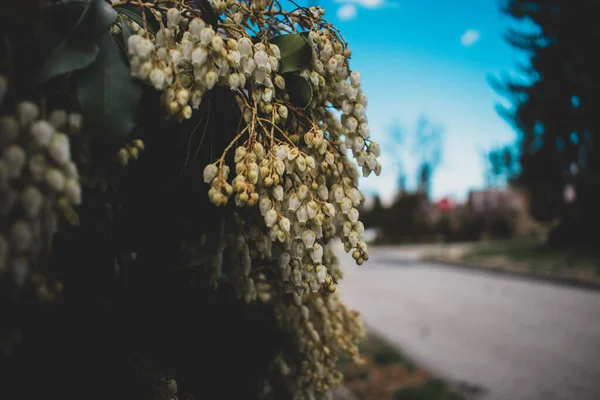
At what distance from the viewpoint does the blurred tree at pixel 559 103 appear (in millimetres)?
12484

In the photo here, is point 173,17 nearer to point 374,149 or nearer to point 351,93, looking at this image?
point 351,93

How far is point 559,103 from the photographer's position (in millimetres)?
13633

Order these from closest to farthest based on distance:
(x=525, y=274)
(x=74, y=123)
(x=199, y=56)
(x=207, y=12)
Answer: (x=74, y=123) → (x=199, y=56) → (x=207, y=12) → (x=525, y=274)

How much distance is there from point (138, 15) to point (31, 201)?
619 mm

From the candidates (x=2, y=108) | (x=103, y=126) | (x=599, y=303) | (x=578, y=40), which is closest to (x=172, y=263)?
(x=103, y=126)

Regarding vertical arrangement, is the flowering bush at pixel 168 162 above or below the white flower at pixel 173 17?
below

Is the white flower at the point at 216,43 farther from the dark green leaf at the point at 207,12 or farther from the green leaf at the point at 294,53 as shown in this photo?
the green leaf at the point at 294,53

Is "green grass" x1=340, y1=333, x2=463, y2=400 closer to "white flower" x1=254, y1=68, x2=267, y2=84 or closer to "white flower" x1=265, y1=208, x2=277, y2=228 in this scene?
"white flower" x1=265, y1=208, x2=277, y2=228

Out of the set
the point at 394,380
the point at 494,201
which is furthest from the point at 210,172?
the point at 494,201

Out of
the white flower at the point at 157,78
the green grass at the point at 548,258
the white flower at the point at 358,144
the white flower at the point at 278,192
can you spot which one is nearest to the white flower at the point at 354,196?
the white flower at the point at 358,144

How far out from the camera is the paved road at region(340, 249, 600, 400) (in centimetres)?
440

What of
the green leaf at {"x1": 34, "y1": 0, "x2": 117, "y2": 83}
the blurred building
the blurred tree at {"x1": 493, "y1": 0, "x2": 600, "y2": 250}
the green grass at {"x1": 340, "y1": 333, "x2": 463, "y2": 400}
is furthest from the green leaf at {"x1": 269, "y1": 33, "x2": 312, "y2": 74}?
the blurred building

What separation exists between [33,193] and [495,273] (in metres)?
13.4

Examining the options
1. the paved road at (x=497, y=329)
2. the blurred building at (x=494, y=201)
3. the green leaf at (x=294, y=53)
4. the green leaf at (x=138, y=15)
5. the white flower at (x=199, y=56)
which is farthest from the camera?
the blurred building at (x=494, y=201)
